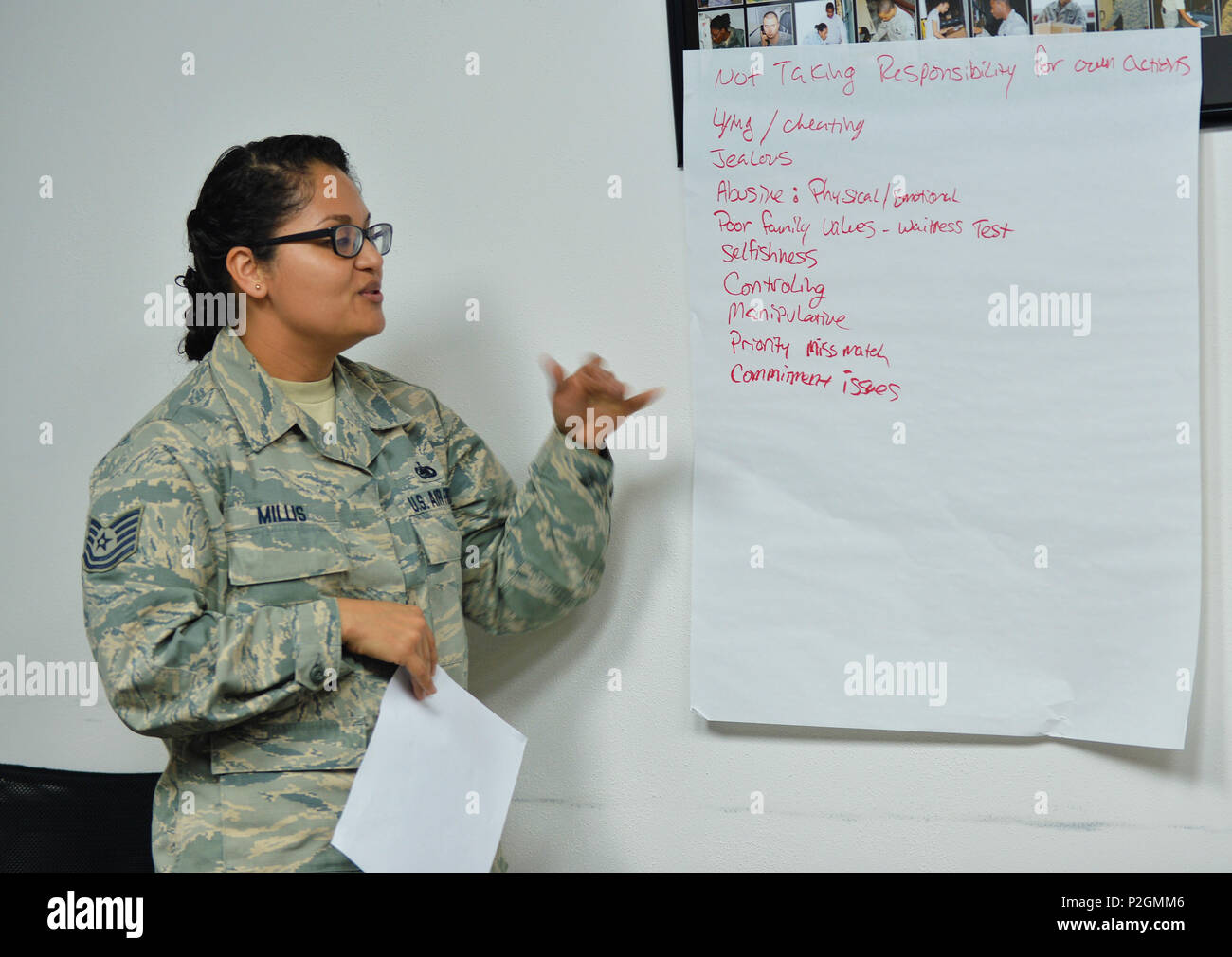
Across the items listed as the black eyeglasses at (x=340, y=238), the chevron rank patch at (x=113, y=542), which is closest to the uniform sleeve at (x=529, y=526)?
the black eyeglasses at (x=340, y=238)

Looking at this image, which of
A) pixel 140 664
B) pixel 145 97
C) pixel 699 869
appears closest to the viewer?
pixel 140 664

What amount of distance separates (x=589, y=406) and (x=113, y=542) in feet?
1.78

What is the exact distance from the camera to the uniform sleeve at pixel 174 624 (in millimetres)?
991

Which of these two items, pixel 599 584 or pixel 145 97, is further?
pixel 145 97

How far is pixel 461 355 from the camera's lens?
1.48 meters

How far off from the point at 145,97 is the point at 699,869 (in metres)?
1.38

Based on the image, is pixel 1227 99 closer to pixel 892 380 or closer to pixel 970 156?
pixel 970 156

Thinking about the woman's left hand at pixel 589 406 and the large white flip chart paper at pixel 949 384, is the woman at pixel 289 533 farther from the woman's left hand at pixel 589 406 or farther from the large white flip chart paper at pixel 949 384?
the large white flip chart paper at pixel 949 384

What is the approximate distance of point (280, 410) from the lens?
113cm

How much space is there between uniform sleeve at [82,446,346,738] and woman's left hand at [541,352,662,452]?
1.21ft

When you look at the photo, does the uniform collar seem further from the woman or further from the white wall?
the white wall

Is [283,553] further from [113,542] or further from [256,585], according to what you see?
[113,542]

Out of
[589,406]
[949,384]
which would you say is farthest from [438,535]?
[949,384]

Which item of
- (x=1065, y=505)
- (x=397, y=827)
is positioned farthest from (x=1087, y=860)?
(x=397, y=827)
